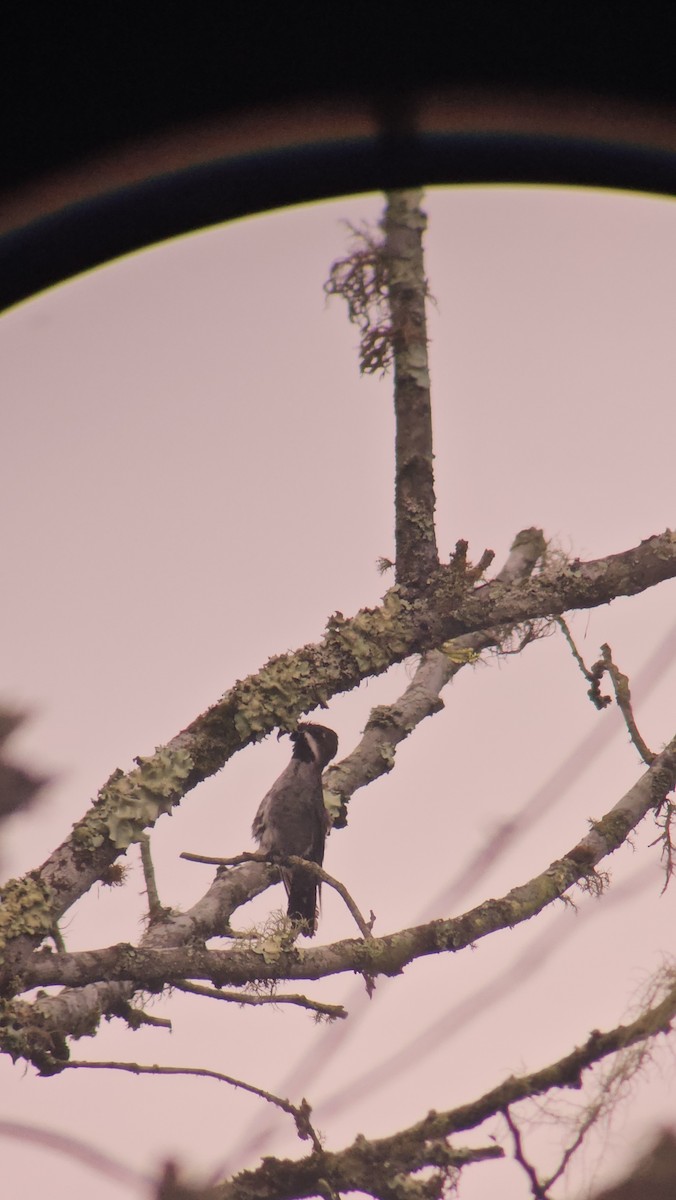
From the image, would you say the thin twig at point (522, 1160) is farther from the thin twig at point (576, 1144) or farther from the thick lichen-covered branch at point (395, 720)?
the thick lichen-covered branch at point (395, 720)

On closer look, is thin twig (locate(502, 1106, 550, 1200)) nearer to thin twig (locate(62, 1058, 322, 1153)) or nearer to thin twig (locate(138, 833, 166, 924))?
thin twig (locate(62, 1058, 322, 1153))

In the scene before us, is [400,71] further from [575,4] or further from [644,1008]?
[644,1008]

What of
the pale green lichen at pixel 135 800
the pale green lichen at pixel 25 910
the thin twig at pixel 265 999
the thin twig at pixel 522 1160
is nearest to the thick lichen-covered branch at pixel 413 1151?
the thin twig at pixel 522 1160

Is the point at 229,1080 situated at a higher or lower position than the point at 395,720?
lower

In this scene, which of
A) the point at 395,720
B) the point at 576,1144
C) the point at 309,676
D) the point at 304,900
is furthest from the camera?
the point at 395,720

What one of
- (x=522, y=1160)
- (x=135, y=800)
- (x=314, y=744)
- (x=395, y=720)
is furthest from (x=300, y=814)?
(x=522, y=1160)

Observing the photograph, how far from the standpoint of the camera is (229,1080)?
6.75ft

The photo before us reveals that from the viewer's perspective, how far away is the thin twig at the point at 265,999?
6.98 ft

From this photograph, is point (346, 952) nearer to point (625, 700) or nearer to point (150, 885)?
point (150, 885)

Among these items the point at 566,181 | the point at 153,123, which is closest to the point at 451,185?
the point at 566,181

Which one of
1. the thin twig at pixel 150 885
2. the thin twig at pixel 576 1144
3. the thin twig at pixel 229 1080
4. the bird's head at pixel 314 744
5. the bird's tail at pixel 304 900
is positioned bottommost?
the thin twig at pixel 576 1144

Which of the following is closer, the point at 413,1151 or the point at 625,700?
the point at 413,1151

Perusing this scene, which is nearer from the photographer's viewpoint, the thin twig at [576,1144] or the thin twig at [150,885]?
the thin twig at [576,1144]

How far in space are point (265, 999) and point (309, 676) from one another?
73 cm
